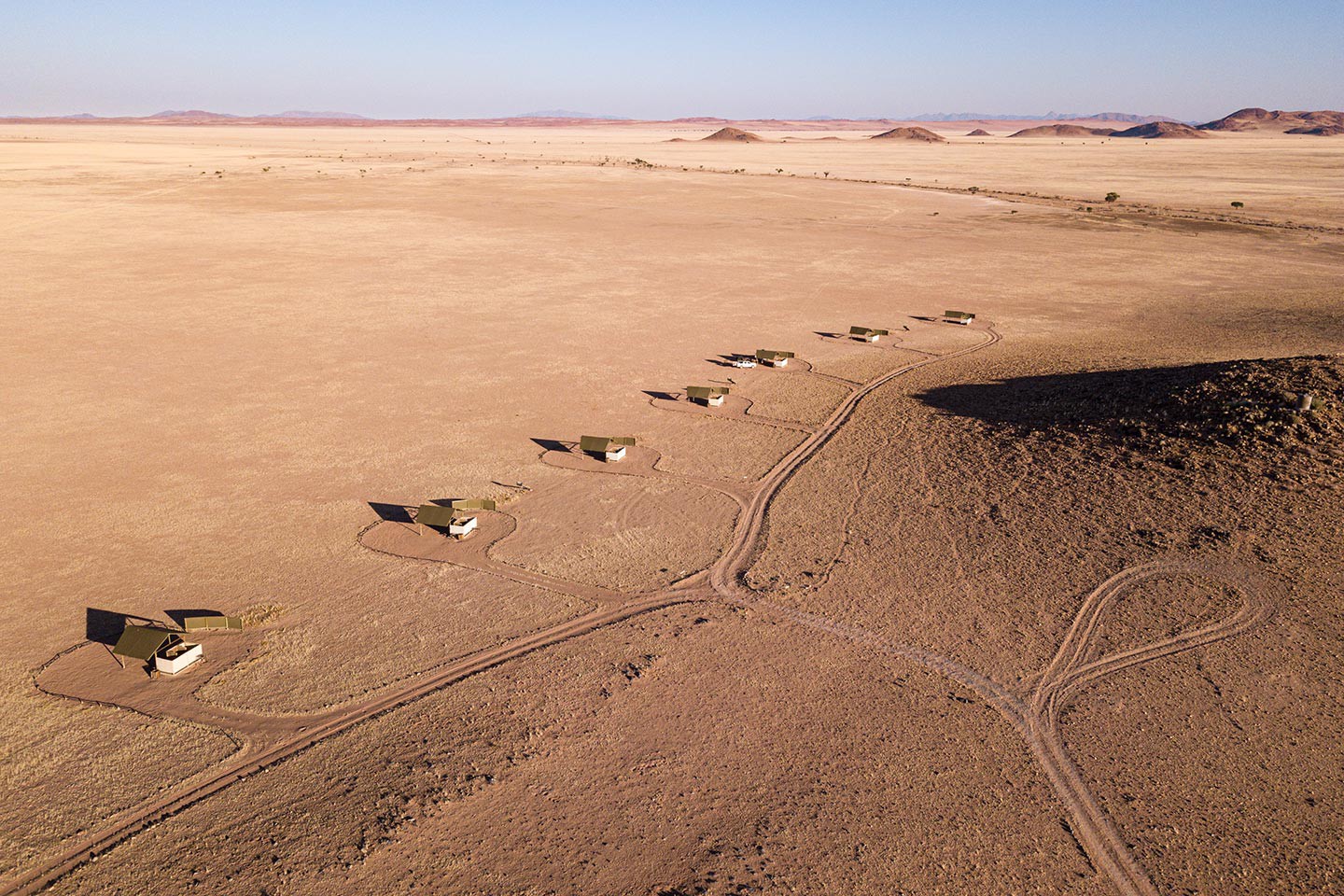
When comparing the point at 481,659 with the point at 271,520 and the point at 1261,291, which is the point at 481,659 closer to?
the point at 271,520

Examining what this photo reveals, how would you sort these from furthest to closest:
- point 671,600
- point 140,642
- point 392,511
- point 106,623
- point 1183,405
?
point 1183,405 < point 392,511 < point 671,600 < point 106,623 < point 140,642

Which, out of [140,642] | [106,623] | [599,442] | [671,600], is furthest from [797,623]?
[106,623]

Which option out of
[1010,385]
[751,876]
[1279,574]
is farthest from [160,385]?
[1279,574]

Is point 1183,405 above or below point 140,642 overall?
above

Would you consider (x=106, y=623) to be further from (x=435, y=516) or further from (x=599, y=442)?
(x=599, y=442)

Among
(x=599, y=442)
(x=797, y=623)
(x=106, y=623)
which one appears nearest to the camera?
(x=106, y=623)

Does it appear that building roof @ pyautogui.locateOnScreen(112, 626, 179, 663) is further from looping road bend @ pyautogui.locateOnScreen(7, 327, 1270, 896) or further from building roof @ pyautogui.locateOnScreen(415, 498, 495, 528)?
building roof @ pyautogui.locateOnScreen(415, 498, 495, 528)

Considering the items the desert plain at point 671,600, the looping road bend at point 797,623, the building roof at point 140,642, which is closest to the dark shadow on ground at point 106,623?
the desert plain at point 671,600
